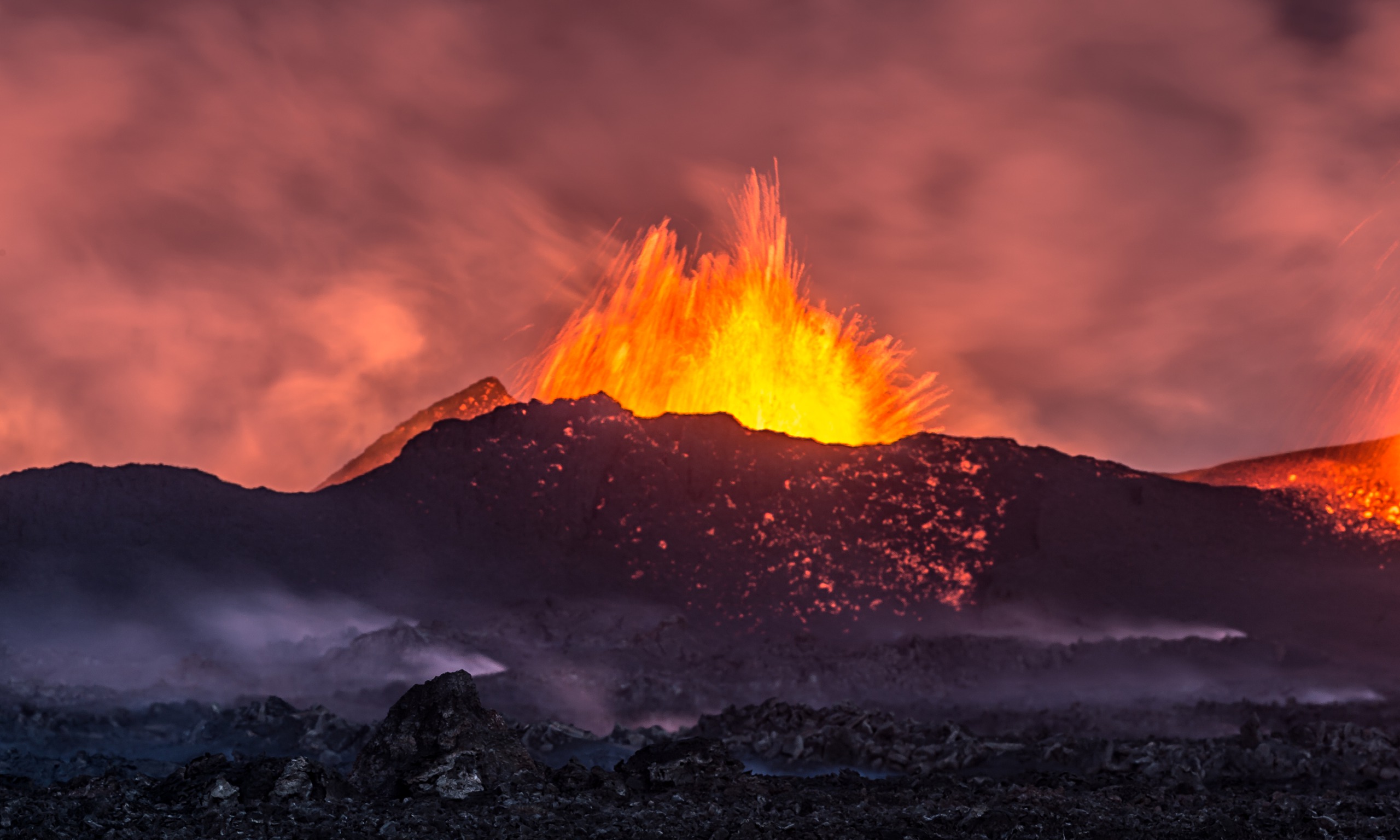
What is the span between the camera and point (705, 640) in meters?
48.3

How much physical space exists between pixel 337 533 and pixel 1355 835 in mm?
45283

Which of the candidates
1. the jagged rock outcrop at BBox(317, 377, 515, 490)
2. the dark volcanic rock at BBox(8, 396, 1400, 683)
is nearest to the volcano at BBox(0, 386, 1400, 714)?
the dark volcanic rock at BBox(8, 396, 1400, 683)

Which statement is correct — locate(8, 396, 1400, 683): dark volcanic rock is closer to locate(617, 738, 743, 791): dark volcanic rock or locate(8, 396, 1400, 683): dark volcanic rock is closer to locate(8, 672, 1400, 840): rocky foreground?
locate(8, 672, 1400, 840): rocky foreground

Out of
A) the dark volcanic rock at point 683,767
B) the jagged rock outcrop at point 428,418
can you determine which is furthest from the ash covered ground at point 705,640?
the jagged rock outcrop at point 428,418

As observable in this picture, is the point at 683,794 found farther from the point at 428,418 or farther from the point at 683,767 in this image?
the point at 428,418

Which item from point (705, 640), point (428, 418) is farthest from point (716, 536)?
point (428, 418)

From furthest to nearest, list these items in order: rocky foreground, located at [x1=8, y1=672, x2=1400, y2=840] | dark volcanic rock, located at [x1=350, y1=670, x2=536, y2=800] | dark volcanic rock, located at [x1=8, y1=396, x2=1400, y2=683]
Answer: dark volcanic rock, located at [x1=8, y1=396, x2=1400, y2=683] < dark volcanic rock, located at [x1=350, y1=670, x2=536, y2=800] < rocky foreground, located at [x1=8, y1=672, x2=1400, y2=840]

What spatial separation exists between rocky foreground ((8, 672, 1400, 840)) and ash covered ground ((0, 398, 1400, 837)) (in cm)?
11

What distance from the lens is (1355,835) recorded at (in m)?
16.1

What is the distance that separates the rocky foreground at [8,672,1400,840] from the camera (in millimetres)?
15844

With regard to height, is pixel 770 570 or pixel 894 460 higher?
pixel 894 460

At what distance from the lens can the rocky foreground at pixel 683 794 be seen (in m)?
15.8

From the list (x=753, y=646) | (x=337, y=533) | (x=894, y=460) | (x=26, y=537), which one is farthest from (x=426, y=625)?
(x=894, y=460)

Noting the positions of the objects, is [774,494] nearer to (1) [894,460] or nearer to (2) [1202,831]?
(1) [894,460]
